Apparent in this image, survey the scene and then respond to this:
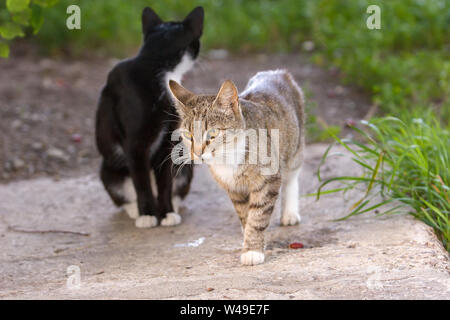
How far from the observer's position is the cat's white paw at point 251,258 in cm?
293

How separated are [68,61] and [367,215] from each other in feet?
15.8

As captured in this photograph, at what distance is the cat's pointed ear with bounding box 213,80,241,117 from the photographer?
2.76 m

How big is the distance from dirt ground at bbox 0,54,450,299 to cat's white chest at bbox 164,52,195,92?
0.63 feet

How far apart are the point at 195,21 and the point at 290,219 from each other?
4.45 ft

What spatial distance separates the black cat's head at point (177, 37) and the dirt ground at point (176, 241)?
27 centimetres

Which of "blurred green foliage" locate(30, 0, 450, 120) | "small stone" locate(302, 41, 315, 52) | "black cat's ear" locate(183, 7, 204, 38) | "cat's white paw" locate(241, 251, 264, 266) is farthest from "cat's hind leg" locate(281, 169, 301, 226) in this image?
"small stone" locate(302, 41, 315, 52)

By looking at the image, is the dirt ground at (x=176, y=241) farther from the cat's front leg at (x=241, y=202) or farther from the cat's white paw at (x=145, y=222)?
the cat's front leg at (x=241, y=202)

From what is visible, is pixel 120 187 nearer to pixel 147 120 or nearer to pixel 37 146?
pixel 147 120

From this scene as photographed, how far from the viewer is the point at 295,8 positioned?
765 cm

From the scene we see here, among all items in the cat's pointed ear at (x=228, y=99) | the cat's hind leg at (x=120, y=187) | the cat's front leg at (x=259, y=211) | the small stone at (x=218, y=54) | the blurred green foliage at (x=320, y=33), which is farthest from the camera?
the small stone at (x=218, y=54)

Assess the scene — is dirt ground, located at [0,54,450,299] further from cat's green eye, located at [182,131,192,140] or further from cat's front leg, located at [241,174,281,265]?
cat's green eye, located at [182,131,192,140]

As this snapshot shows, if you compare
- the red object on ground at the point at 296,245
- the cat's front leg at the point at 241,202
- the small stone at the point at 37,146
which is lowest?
the red object on ground at the point at 296,245

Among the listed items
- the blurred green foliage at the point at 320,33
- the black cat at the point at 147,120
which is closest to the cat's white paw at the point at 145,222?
the black cat at the point at 147,120

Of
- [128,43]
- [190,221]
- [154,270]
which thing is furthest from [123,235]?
[128,43]
